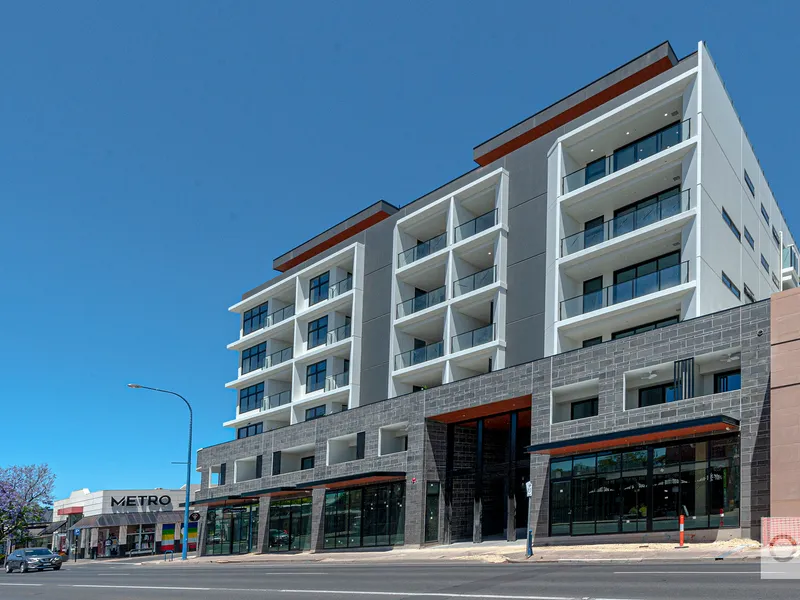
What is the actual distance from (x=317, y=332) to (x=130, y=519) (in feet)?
111

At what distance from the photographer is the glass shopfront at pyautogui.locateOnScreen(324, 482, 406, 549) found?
4244 cm

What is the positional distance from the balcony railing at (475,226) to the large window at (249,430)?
23591 mm

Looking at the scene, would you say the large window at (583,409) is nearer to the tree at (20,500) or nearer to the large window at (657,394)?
the large window at (657,394)

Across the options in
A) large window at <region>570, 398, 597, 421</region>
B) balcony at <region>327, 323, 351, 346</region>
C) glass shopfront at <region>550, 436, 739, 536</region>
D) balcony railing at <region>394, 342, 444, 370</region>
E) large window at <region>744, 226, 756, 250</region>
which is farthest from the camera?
balcony at <region>327, 323, 351, 346</region>

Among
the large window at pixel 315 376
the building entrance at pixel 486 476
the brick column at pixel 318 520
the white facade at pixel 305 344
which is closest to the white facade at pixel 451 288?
the building entrance at pixel 486 476

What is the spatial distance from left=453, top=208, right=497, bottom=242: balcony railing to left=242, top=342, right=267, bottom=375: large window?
22.3 metres

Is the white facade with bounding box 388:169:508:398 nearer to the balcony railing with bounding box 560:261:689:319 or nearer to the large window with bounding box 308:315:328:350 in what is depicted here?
the balcony railing with bounding box 560:261:689:319

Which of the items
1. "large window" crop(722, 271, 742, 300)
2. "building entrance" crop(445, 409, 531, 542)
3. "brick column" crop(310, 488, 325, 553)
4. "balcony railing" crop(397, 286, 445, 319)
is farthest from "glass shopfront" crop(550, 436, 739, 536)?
"brick column" crop(310, 488, 325, 553)

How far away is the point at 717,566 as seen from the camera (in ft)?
61.3

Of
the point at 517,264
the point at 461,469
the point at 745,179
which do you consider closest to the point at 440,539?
the point at 461,469

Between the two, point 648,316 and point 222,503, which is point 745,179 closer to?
point 648,316

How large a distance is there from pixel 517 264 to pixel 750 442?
1611 centimetres

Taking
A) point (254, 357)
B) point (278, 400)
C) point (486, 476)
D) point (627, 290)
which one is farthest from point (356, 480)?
point (254, 357)

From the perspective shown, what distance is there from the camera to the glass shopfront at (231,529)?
55844mm
